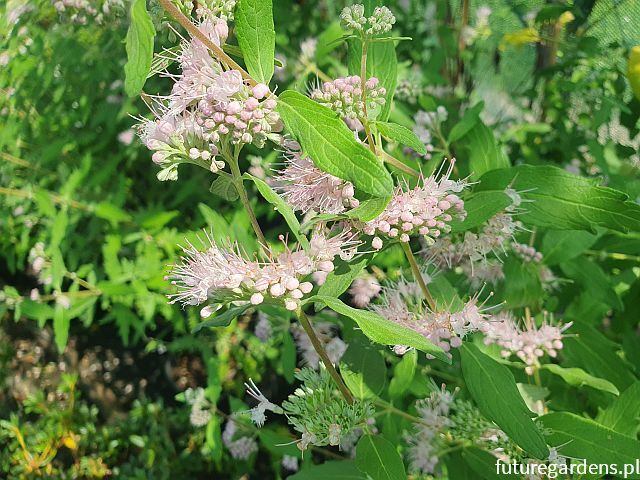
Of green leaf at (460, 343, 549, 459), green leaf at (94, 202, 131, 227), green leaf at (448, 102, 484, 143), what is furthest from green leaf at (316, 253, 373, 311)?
green leaf at (94, 202, 131, 227)

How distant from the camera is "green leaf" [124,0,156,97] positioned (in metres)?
0.64

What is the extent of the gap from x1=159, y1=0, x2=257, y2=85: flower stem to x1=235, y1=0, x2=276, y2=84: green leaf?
2 cm

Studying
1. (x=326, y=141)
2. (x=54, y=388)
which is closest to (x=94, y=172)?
(x=54, y=388)

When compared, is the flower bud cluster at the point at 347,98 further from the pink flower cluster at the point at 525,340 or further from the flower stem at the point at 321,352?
the pink flower cluster at the point at 525,340

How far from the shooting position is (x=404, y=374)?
1.04 metres

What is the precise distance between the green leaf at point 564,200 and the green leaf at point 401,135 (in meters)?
0.18

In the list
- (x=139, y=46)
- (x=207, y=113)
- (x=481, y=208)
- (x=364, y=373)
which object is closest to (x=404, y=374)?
(x=364, y=373)

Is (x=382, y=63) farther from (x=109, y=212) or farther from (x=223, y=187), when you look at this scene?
(x=109, y=212)

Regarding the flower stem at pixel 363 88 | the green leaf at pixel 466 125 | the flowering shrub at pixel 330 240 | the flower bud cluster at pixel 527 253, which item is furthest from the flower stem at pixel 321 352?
the green leaf at pixel 466 125

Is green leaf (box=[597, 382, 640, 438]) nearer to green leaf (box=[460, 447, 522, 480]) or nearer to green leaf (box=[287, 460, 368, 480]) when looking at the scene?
green leaf (box=[460, 447, 522, 480])

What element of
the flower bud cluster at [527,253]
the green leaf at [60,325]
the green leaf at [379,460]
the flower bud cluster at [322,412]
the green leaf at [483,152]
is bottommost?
the green leaf at [60,325]

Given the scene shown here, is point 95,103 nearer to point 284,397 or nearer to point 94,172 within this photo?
point 94,172

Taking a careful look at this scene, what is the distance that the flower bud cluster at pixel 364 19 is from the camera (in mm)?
766

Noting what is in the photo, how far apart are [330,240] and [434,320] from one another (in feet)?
0.76
